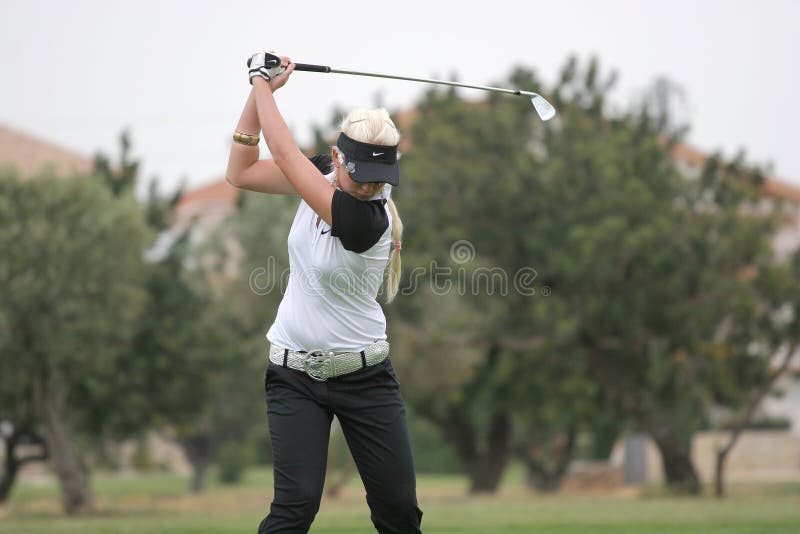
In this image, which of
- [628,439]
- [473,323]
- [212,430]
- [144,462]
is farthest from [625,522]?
[144,462]

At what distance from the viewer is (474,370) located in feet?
116

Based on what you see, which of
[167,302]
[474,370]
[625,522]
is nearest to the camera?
[625,522]

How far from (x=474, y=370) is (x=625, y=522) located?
704 inches

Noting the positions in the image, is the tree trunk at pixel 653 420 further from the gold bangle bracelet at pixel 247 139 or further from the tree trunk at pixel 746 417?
the gold bangle bracelet at pixel 247 139

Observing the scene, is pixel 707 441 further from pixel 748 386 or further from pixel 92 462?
pixel 92 462

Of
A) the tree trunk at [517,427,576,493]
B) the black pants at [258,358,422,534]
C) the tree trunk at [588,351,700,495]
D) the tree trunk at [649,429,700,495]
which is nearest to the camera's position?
the black pants at [258,358,422,534]

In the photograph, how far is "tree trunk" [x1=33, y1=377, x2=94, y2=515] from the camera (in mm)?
25766

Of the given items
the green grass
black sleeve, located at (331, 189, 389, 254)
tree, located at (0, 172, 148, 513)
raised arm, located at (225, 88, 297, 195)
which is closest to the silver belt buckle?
black sleeve, located at (331, 189, 389, 254)

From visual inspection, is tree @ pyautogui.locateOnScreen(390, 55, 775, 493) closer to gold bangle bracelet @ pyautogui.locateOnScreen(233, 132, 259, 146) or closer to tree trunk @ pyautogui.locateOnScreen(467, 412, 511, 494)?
tree trunk @ pyautogui.locateOnScreen(467, 412, 511, 494)

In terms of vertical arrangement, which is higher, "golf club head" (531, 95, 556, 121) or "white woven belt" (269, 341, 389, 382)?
"golf club head" (531, 95, 556, 121)

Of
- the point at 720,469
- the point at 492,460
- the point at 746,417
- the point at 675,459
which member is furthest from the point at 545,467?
the point at 720,469

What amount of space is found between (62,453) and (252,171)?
70.3 feet

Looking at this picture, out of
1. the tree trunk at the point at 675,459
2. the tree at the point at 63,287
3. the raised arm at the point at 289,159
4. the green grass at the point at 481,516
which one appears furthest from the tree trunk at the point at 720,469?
the raised arm at the point at 289,159

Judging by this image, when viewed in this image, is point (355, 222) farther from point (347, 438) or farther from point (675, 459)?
point (675, 459)
